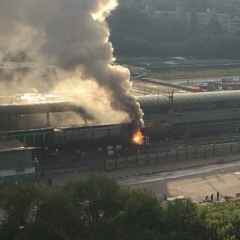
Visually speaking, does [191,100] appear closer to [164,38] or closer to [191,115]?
[191,115]

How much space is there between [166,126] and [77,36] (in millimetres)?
4914

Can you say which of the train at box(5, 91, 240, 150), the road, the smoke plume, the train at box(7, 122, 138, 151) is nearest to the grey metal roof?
the train at box(5, 91, 240, 150)

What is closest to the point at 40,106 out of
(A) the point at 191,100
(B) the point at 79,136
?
(B) the point at 79,136

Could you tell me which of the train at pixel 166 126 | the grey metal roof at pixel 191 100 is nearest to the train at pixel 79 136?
the train at pixel 166 126

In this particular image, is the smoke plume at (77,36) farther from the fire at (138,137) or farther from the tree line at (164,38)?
the tree line at (164,38)

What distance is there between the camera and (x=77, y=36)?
24016 millimetres

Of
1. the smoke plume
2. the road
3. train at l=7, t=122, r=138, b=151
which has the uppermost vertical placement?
the smoke plume

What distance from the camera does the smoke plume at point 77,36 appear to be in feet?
77.6

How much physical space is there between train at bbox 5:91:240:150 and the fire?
0.50ft

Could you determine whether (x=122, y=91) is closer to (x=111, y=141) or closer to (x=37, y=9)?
(x=111, y=141)

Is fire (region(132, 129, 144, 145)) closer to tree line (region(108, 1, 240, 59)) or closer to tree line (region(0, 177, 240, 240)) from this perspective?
tree line (region(0, 177, 240, 240))

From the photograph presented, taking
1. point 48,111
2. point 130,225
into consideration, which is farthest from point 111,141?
point 130,225

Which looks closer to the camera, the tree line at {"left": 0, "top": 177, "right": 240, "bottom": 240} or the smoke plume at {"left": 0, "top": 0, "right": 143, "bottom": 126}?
the tree line at {"left": 0, "top": 177, "right": 240, "bottom": 240}

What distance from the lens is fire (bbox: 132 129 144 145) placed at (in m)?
23.6
